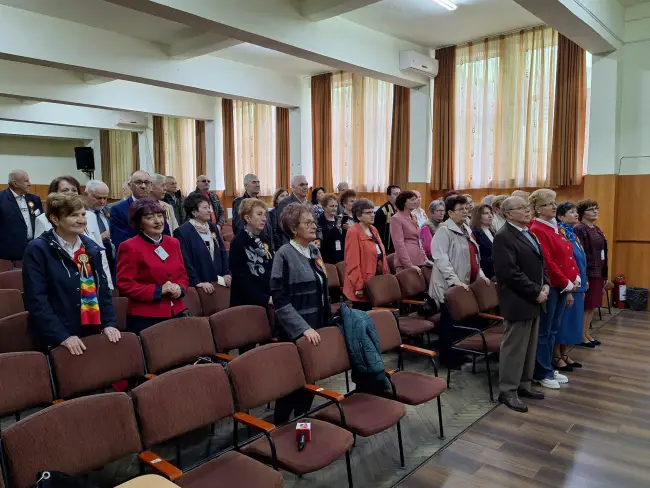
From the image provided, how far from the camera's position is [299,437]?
83.7 inches

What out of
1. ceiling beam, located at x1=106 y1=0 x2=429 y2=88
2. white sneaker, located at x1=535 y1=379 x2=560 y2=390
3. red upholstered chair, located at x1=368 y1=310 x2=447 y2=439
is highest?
ceiling beam, located at x1=106 y1=0 x2=429 y2=88

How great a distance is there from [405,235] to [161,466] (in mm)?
3485

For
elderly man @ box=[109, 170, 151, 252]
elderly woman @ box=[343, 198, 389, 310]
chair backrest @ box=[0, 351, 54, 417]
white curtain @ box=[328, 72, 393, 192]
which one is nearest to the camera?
chair backrest @ box=[0, 351, 54, 417]

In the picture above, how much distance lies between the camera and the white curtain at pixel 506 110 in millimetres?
6836

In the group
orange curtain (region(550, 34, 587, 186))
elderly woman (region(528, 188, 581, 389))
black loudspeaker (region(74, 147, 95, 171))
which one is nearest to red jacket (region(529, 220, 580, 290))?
elderly woman (region(528, 188, 581, 389))

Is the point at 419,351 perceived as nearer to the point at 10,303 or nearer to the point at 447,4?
the point at 10,303

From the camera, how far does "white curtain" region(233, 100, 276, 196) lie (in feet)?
34.8

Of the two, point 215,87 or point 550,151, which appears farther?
point 215,87

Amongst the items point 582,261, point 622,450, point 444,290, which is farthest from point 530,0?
point 622,450

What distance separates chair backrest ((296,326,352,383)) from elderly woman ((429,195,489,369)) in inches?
60.2

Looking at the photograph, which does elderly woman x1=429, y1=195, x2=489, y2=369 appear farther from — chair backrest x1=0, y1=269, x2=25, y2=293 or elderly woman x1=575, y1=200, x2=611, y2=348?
chair backrest x1=0, y1=269, x2=25, y2=293

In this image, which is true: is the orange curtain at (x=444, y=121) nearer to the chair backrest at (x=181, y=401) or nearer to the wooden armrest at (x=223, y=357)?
the wooden armrest at (x=223, y=357)

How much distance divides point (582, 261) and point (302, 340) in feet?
9.49

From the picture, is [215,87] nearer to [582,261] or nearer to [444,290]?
[444,290]
